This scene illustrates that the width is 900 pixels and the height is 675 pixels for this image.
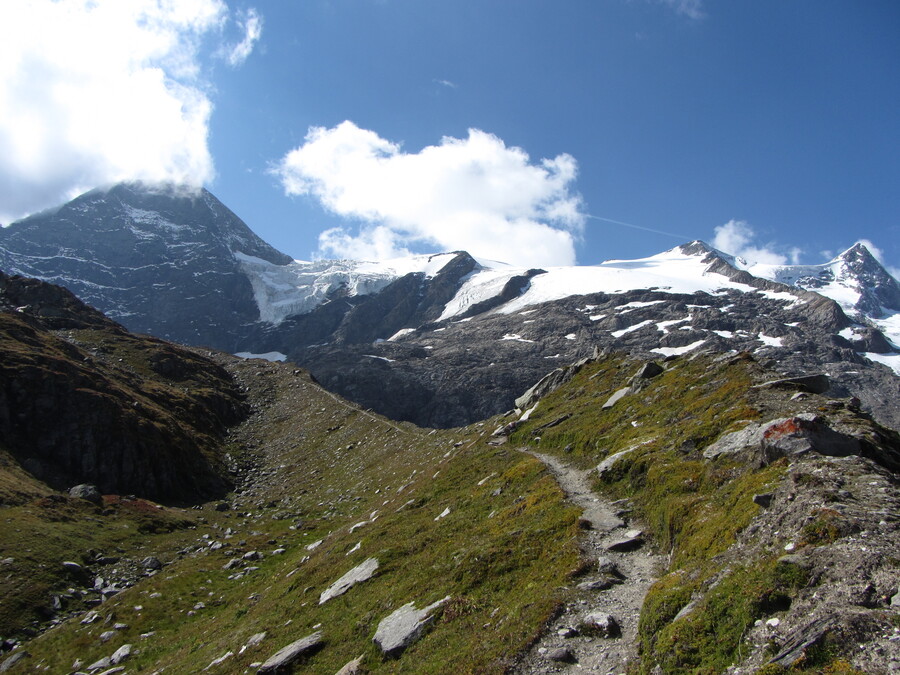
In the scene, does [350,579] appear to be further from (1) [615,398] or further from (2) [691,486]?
(1) [615,398]

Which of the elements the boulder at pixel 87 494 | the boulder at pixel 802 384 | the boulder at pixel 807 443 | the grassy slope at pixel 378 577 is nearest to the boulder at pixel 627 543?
the grassy slope at pixel 378 577

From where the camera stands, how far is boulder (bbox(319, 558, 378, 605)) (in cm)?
2102

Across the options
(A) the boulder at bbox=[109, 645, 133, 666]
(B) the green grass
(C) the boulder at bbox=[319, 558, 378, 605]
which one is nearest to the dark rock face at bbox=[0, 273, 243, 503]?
(A) the boulder at bbox=[109, 645, 133, 666]

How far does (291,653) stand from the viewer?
54.9ft

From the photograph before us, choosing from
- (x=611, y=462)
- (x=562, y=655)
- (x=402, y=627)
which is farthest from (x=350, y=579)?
(x=611, y=462)

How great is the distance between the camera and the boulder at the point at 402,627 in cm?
1478

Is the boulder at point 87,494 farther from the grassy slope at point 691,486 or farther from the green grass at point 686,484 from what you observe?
the green grass at point 686,484

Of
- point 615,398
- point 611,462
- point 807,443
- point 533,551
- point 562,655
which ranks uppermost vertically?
point 615,398

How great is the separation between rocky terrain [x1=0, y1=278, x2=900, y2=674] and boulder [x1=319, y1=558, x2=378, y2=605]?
0.45 feet

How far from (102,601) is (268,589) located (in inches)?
421

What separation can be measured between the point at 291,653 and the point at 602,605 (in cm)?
1016

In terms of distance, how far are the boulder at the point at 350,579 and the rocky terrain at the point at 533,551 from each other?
0.45ft

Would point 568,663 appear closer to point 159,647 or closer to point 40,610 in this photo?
point 159,647

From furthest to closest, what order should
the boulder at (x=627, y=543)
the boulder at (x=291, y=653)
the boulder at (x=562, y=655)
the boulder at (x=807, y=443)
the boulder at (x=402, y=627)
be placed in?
the boulder at (x=627, y=543) → the boulder at (x=291, y=653) → the boulder at (x=807, y=443) → the boulder at (x=402, y=627) → the boulder at (x=562, y=655)
